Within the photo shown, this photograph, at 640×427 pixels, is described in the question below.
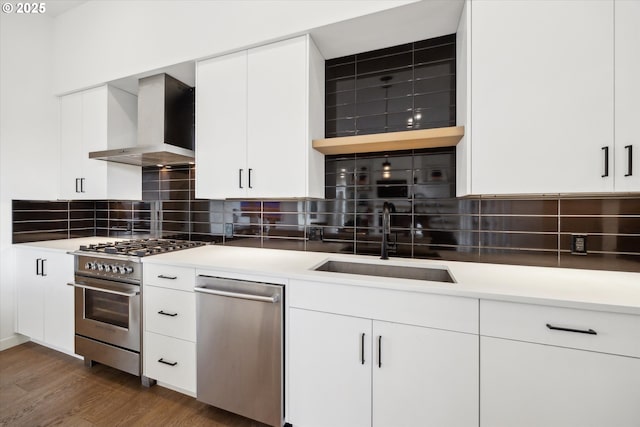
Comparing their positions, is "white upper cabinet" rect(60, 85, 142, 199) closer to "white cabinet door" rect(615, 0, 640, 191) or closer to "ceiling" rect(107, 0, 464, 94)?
"ceiling" rect(107, 0, 464, 94)

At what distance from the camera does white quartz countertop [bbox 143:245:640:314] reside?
1036 mm

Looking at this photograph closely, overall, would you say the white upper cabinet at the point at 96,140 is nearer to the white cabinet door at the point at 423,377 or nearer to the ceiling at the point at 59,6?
the ceiling at the point at 59,6

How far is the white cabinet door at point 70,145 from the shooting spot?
249 centimetres

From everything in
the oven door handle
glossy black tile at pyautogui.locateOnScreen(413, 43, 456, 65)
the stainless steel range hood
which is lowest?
the oven door handle

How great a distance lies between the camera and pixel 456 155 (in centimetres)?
169

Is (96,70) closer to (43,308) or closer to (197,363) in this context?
(43,308)

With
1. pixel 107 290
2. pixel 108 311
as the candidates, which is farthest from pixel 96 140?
pixel 108 311

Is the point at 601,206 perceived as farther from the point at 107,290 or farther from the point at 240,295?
the point at 107,290

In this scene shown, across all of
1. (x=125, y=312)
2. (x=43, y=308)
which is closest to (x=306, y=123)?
(x=125, y=312)

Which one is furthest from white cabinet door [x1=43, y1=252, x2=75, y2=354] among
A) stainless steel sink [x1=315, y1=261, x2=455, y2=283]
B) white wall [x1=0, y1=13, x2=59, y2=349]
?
stainless steel sink [x1=315, y1=261, x2=455, y2=283]

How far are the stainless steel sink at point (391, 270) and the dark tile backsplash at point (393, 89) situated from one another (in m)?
0.94

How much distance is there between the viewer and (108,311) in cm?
192

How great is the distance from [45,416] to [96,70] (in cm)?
259

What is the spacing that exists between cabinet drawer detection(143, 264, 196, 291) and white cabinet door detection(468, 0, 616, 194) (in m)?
1.72
